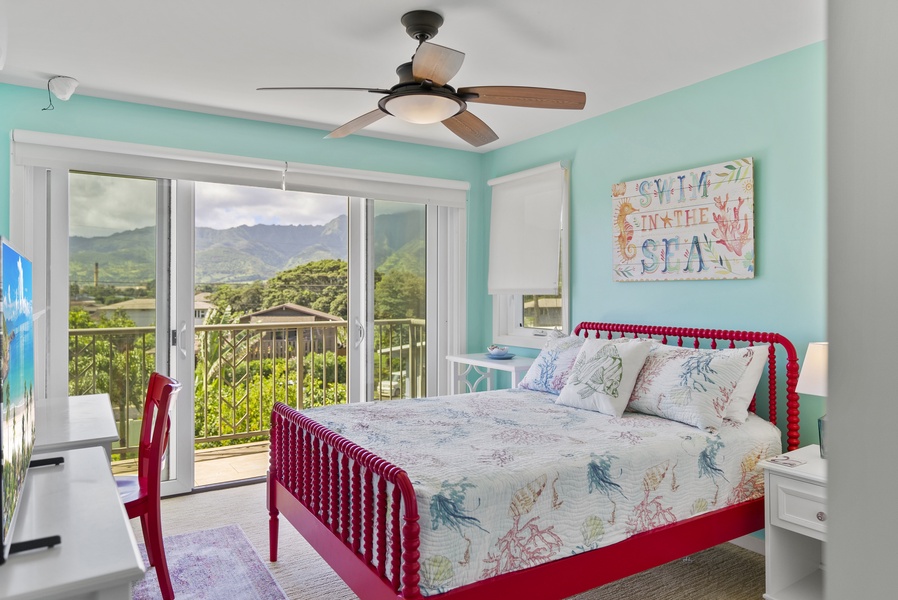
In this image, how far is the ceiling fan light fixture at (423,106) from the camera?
249cm

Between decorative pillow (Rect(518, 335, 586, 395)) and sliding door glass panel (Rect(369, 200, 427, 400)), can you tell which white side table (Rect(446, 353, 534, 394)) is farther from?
decorative pillow (Rect(518, 335, 586, 395))

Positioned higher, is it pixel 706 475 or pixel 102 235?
pixel 102 235

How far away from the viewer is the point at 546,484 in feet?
6.82

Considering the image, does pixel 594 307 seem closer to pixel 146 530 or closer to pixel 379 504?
pixel 379 504

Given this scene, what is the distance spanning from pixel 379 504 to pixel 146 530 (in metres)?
1.16

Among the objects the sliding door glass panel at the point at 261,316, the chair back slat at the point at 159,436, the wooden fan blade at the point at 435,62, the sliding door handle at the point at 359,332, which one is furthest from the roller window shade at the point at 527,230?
the chair back slat at the point at 159,436

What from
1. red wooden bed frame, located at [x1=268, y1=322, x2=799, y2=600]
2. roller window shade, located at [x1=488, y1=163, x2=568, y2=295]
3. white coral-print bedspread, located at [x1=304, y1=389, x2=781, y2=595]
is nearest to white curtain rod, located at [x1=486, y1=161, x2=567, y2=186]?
roller window shade, located at [x1=488, y1=163, x2=568, y2=295]

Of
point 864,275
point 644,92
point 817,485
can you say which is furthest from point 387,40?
point 864,275

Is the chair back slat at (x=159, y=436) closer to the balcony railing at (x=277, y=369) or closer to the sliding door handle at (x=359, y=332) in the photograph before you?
the balcony railing at (x=277, y=369)

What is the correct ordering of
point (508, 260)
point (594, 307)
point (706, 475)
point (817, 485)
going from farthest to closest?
point (508, 260) → point (594, 307) → point (706, 475) → point (817, 485)

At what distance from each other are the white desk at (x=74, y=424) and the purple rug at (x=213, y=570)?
Result: 63cm

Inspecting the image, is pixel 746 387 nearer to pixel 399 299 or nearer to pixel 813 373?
pixel 813 373

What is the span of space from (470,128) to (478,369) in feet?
7.75

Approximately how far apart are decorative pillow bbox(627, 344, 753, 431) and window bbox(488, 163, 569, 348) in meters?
1.29
